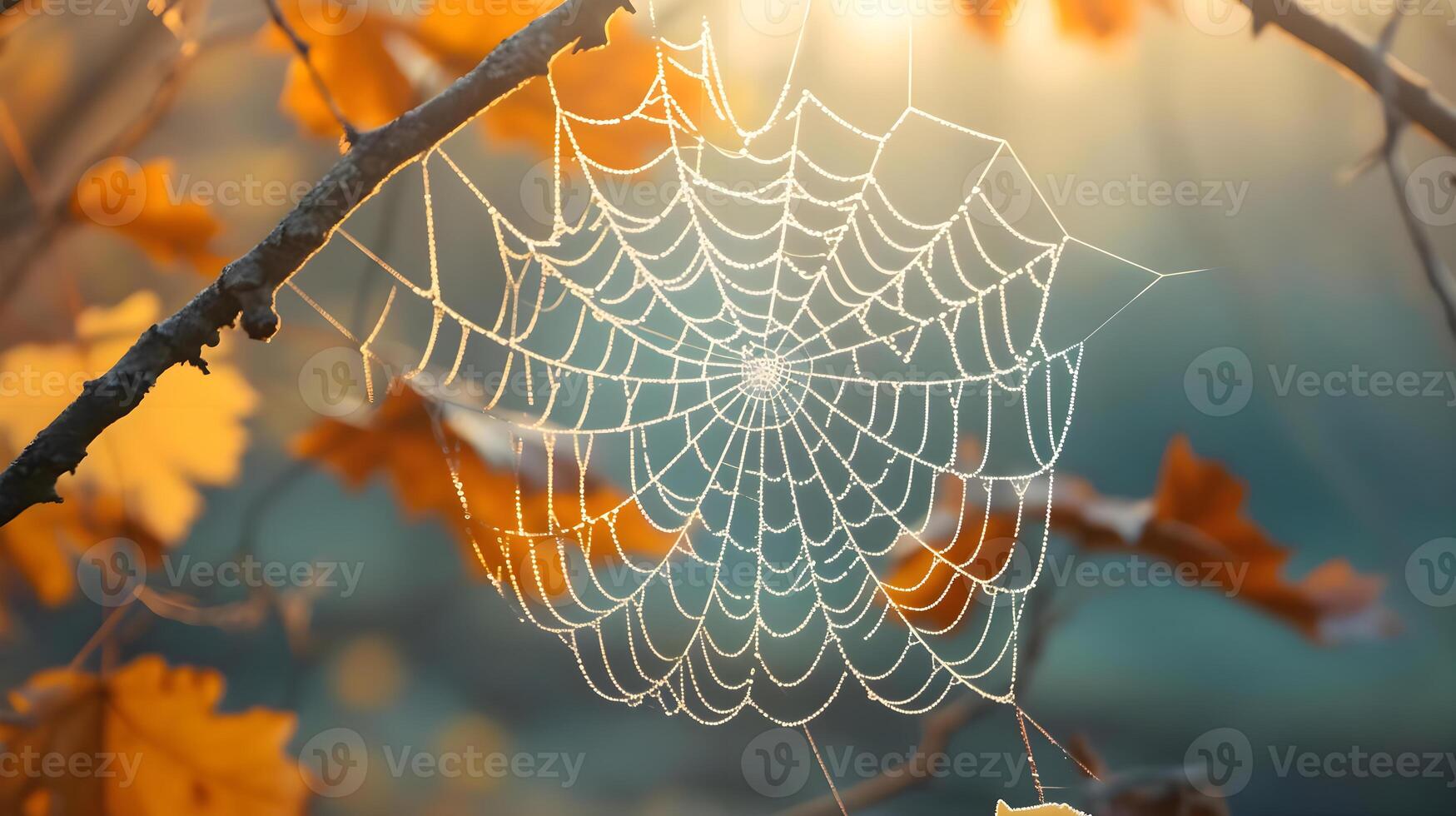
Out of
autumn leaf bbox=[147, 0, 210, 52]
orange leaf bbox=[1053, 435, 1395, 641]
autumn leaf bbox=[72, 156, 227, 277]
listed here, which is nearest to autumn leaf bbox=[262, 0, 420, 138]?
autumn leaf bbox=[147, 0, 210, 52]

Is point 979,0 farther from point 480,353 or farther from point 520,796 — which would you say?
point 520,796

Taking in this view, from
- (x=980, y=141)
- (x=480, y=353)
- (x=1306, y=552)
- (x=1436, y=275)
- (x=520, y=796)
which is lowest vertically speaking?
(x=520, y=796)

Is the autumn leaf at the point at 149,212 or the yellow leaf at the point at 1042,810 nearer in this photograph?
the yellow leaf at the point at 1042,810

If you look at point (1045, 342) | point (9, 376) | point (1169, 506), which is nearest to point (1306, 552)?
point (1169, 506)

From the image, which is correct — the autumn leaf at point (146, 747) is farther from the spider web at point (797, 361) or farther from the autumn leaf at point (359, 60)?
the autumn leaf at point (359, 60)

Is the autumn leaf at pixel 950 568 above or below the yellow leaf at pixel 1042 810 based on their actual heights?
above

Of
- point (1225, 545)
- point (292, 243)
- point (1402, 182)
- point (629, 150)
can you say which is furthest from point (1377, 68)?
point (292, 243)

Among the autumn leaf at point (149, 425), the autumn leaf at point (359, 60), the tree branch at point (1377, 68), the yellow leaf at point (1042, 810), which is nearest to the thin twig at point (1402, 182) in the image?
the tree branch at point (1377, 68)
